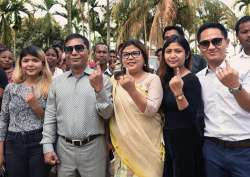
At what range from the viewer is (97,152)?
4594mm

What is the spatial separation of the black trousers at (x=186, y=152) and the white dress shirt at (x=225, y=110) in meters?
0.16

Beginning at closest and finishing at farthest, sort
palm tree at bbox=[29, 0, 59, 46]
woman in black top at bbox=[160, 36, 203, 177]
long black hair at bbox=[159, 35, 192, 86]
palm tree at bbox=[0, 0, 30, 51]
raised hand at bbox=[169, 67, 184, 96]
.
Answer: raised hand at bbox=[169, 67, 184, 96] → woman in black top at bbox=[160, 36, 203, 177] → long black hair at bbox=[159, 35, 192, 86] → palm tree at bbox=[0, 0, 30, 51] → palm tree at bbox=[29, 0, 59, 46]

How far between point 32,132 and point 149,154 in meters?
1.36

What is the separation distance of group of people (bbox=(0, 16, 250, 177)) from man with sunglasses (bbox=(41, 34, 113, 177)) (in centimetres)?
A: 1

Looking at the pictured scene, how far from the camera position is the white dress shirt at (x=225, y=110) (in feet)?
12.9

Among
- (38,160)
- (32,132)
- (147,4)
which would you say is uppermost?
(147,4)

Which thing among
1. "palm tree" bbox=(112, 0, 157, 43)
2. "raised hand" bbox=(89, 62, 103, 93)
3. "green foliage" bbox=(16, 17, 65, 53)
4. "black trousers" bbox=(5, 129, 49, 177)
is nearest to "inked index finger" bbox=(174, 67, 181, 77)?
"raised hand" bbox=(89, 62, 103, 93)

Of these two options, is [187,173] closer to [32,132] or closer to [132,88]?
[132,88]

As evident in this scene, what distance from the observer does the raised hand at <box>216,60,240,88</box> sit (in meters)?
3.62

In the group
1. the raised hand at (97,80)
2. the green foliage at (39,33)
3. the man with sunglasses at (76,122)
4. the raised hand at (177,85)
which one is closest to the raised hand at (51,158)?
the man with sunglasses at (76,122)

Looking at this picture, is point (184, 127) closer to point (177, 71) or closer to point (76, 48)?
point (177, 71)

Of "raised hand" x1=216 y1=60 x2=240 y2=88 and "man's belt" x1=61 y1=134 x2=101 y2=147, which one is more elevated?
"raised hand" x1=216 y1=60 x2=240 y2=88

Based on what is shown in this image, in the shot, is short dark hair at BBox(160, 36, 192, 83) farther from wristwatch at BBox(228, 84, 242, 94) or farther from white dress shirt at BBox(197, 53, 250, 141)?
wristwatch at BBox(228, 84, 242, 94)

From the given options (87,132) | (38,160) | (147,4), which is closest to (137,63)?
(87,132)
